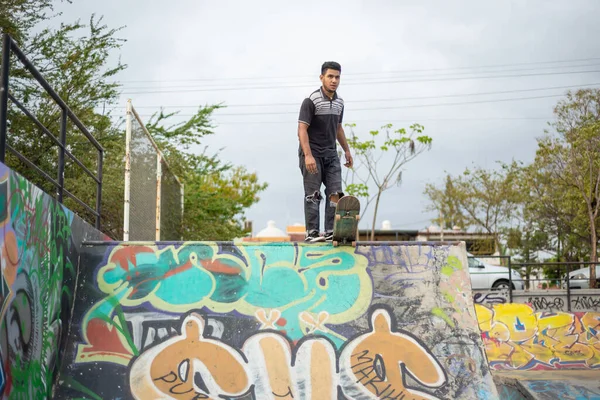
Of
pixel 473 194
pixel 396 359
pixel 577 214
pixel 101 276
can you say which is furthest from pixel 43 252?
pixel 473 194

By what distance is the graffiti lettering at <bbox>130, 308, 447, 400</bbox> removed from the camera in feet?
16.9

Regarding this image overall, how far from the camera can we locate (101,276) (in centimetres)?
581

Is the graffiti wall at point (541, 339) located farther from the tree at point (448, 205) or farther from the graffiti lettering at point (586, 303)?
the tree at point (448, 205)

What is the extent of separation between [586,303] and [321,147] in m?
13.8

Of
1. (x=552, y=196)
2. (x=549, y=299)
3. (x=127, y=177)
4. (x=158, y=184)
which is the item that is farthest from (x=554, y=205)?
(x=127, y=177)

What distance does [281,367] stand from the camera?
5.30 m

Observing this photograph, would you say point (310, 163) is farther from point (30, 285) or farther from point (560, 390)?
point (560, 390)

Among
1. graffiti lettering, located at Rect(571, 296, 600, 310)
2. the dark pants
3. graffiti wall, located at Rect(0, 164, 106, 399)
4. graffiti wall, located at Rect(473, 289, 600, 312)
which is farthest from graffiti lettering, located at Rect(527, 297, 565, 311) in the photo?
graffiti wall, located at Rect(0, 164, 106, 399)

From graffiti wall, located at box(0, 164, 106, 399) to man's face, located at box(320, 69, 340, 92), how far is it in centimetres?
297

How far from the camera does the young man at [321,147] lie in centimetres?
694

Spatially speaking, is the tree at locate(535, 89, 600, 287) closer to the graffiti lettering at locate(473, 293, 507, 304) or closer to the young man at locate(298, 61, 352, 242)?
the graffiti lettering at locate(473, 293, 507, 304)

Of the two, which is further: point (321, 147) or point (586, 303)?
point (586, 303)

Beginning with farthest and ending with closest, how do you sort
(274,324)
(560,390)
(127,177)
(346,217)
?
(127,177)
(560,390)
(346,217)
(274,324)

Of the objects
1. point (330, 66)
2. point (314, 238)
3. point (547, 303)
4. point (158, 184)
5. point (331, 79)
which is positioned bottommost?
point (547, 303)
